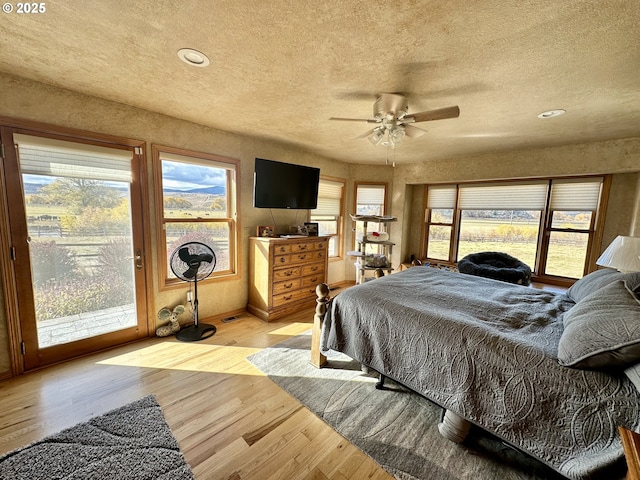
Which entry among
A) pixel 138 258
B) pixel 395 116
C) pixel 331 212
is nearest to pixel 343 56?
pixel 395 116

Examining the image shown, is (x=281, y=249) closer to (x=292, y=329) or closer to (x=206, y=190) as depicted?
(x=292, y=329)

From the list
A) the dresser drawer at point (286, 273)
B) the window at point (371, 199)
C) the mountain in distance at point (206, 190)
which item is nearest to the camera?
the mountain in distance at point (206, 190)

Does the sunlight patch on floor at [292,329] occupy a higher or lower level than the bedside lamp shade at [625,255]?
lower

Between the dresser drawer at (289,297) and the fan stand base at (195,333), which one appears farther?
the dresser drawer at (289,297)

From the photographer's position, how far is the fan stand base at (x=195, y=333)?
2.73m

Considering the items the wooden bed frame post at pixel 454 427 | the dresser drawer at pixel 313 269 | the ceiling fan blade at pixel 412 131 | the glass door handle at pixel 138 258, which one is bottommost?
the wooden bed frame post at pixel 454 427

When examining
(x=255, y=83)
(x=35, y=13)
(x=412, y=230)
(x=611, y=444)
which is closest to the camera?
(x=611, y=444)

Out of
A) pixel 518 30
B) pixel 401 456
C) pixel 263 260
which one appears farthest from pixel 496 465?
pixel 263 260

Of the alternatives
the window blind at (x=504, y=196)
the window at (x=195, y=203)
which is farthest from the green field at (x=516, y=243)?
the window at (x=195, y=203)

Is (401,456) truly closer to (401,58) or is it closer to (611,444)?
(611,444)

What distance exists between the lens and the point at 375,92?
1973 millimetres

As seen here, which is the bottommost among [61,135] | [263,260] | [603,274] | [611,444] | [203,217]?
[611,444]

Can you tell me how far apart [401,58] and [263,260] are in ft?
8.37

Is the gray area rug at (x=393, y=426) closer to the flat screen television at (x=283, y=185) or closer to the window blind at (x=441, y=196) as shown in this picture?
the flat screen television at (x=283, y=185)
